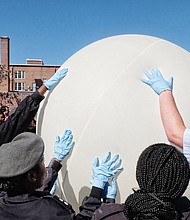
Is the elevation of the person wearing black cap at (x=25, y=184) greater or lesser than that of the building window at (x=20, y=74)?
lesser

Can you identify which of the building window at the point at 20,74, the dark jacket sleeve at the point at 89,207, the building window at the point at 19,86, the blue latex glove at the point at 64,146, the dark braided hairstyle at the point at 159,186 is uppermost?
the building window at the point at 20,74

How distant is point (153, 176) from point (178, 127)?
626 millimetres

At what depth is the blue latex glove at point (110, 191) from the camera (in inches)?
98.7

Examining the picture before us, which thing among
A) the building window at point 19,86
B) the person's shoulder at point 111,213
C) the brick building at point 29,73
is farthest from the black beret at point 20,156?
the building window at point 19,86

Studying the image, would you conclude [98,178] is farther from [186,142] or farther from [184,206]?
[184,206]

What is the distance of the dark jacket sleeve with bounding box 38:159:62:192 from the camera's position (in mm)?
2469

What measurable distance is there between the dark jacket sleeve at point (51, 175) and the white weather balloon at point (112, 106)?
14cm

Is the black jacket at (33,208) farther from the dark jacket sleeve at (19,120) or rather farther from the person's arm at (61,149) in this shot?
the dark jacket sleeve at (19,120)

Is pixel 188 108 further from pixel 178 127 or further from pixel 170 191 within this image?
pixel 170 191

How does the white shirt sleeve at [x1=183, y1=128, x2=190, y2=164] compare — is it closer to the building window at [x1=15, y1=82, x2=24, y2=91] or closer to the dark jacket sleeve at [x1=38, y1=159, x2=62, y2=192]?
the dark jacket sleeve at [x1=38, y1=159, x2=62, y2=192]

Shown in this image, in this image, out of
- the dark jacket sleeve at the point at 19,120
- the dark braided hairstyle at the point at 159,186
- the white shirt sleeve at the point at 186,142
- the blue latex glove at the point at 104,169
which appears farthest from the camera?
the dark jacket sleeve at the point at 19,120

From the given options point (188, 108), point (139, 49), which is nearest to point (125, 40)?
point (139, 49)

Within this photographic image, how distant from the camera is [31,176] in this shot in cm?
173

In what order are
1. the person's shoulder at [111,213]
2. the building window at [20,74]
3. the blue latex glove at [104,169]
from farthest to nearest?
the building window at [20,74]
the blue latex glove at [104,169]
the person's shoulder at [111,213]
